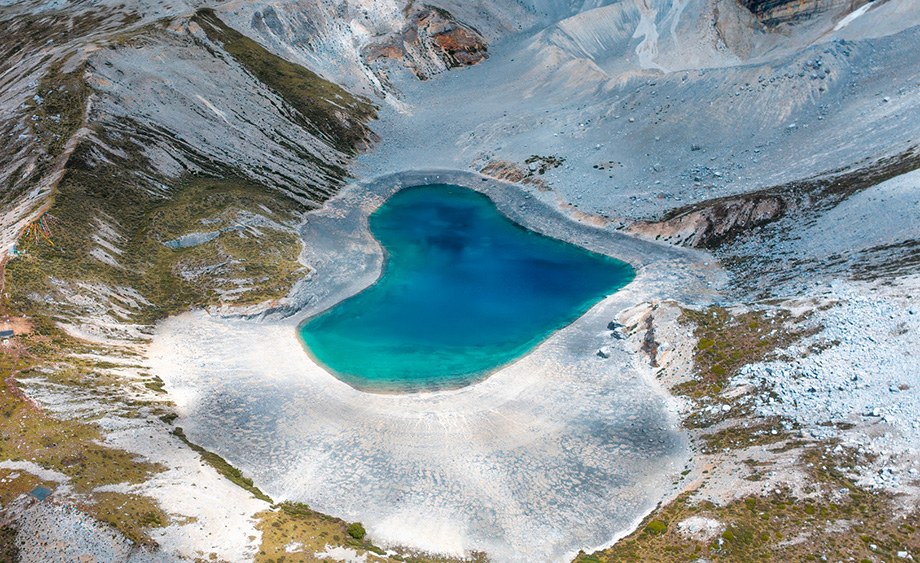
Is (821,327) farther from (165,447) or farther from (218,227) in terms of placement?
(218,227)

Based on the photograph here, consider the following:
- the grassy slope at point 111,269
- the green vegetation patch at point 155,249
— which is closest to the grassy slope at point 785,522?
the grassy slope at point 111,269

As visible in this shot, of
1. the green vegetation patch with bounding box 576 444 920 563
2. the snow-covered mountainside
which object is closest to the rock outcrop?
the snow-covered mountainside

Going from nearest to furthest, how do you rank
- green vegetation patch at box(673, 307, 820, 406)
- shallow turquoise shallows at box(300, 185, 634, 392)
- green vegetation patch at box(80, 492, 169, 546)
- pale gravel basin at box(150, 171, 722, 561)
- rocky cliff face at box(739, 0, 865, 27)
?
green vegetation patch at box(80, 492, 169, 546) → pale gravel basin at box(150, 171, 722, 561) → green vegetation patch at box(673, 307, 820, 406) → shallow turquoise shallows at box(300, 185, 634, 392) → rocky cliff face at box(739, 0, 865, 27)

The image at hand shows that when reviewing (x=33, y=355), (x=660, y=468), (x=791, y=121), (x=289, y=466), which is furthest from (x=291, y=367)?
(x=791, y=121)

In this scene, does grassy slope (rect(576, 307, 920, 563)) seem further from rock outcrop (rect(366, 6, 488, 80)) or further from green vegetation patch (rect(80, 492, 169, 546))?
rock outcrop (rect(366, 6, 488, 80))

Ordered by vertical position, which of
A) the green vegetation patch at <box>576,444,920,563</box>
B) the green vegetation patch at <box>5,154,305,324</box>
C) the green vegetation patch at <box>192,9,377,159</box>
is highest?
the green vegetation patch at <box>192,9,377,159</box>

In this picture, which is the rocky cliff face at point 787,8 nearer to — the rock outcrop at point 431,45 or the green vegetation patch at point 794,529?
the rock outcrop at point 431,45
